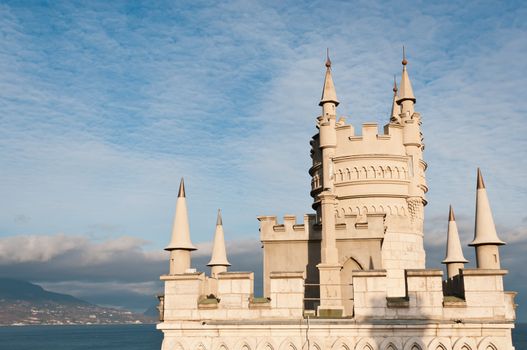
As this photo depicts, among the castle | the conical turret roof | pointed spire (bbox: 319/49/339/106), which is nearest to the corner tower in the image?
pointed spire (bbox: 319/49/339/106)

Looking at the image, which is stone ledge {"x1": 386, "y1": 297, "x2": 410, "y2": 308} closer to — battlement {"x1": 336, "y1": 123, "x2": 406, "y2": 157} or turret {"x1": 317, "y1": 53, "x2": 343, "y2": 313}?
turret {"x1": 317, "y1": 53, "x2": 343, "y2": 313}

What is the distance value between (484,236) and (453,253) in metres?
9.89

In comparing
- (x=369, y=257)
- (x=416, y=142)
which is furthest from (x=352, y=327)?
(x=416, y=142)

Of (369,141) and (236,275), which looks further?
(369,141)

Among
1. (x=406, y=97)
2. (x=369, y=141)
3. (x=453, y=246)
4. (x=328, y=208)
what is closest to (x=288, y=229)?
(x=328, y=208)

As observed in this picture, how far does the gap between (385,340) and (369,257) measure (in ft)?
28.6

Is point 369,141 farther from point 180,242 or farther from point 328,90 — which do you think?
point 180,242

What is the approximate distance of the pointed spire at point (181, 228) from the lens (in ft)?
56.9

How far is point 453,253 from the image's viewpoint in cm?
2558

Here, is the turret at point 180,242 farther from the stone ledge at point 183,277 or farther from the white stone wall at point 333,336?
the white stone wall at point 333,336

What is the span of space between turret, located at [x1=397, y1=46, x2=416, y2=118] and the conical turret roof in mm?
12114

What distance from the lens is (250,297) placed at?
1622 centimetres

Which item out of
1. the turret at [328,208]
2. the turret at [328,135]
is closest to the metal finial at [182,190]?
the turret at [328,208]

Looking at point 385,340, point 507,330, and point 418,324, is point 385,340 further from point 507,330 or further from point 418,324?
point 507,330
